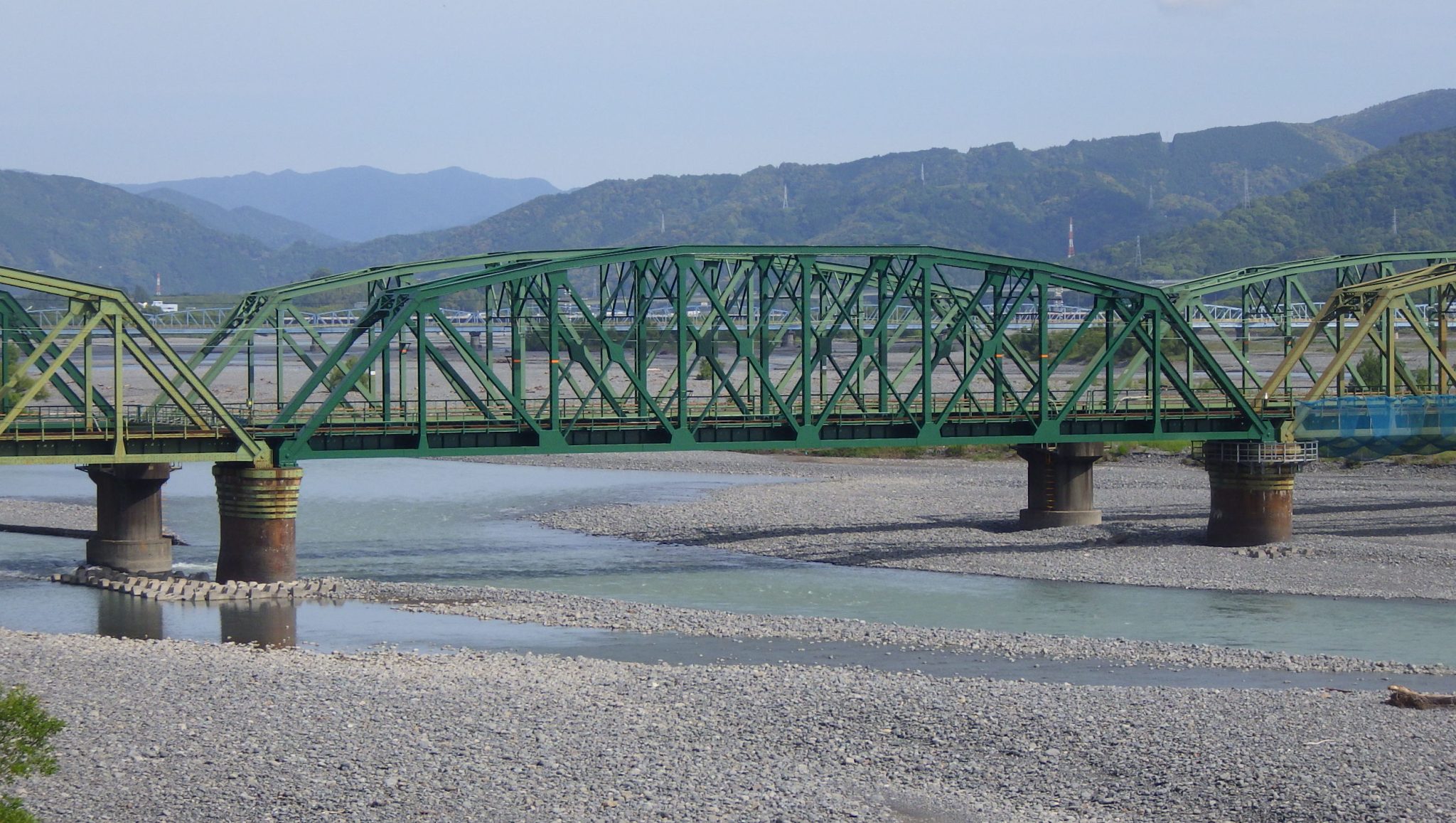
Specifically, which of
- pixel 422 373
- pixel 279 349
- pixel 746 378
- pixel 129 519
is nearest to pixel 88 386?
pixel 129 519

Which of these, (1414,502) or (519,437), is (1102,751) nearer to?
(519,437)

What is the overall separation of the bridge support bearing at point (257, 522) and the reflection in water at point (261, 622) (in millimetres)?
1615

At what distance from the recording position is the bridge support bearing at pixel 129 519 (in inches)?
1906

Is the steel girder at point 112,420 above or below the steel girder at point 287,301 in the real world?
below

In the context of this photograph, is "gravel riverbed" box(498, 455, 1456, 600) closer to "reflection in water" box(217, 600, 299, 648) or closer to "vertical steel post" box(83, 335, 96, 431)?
"reflection in water" box(217, 600, 299, 648)

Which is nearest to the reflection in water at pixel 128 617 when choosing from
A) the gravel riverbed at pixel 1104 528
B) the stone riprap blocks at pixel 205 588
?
the stone riprap blocks at pixel 205 588

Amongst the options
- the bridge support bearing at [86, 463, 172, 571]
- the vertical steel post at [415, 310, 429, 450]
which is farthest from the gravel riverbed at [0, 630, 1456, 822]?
the bridge support bearing at [86, 463, 172, 571]

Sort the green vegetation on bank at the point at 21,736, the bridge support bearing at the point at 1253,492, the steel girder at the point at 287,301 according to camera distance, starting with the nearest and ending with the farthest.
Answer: the green vegetation on bank at the point at 21,736 < the bridge support bearing at the point at 1253,492 < the steel girder at the point at 287,301

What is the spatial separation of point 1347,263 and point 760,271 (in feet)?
88.9

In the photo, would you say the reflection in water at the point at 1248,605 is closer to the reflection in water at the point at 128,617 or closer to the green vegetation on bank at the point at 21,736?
the reflection in water at the point at 128,617

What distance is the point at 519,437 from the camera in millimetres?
49344

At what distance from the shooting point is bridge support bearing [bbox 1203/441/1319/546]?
5475cm

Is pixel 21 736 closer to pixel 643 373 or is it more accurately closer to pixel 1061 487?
pixel 643 373

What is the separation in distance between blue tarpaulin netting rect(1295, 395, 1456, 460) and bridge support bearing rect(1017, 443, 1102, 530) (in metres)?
7.08
